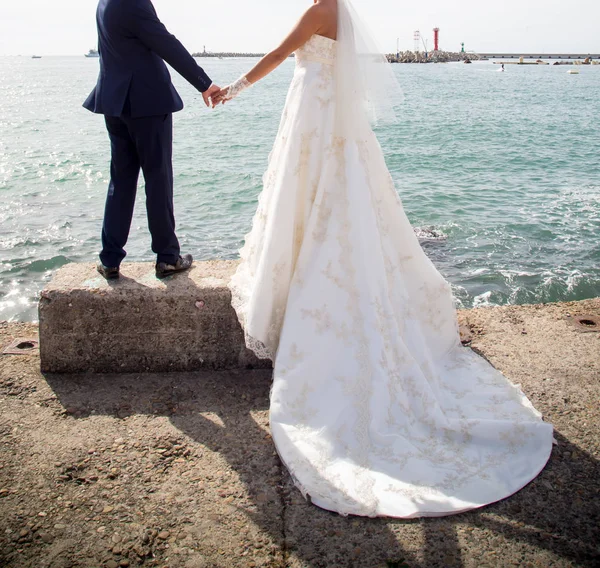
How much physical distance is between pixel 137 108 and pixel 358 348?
1.96 m

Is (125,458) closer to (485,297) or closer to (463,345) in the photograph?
(463,345)

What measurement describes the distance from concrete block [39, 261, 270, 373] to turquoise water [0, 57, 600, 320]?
12.8ft

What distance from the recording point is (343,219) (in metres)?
3.50

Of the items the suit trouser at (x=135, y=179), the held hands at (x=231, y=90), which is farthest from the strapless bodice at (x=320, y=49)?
the suit trouser at (x=135, y=179)

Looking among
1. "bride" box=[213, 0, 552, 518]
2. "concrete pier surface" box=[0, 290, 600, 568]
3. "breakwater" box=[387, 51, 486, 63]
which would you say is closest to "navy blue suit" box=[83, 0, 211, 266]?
"bride" box=[213, 0, 552, 518]

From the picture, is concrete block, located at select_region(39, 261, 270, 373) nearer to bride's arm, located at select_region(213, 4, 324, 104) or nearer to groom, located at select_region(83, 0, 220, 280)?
groom, located at select_region(83, 0, 220, 280)

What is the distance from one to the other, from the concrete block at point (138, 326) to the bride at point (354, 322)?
27 centimetres

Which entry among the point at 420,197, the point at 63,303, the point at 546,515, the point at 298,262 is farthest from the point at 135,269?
the point at 420,197

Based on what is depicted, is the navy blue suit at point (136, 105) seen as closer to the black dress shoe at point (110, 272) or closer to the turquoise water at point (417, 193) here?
the black dress shoe at point (110, 272)

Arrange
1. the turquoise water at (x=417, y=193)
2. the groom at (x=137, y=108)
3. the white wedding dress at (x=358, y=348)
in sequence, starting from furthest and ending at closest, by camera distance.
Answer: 1. the turquoise water at (x=417, y=193)
2. the groom at (x=137, y=108)
3. the white wedding dress at (x=358, y=348)

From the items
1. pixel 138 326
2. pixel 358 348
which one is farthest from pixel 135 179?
pixel 358 348

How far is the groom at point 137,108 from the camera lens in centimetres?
358

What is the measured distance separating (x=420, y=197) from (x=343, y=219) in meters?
10.4

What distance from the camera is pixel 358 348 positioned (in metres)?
3.29
